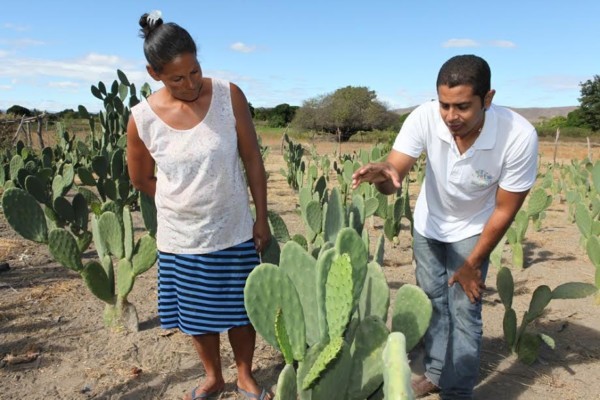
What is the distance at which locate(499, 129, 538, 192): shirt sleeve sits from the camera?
63.2 inches

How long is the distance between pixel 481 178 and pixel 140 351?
1.67m

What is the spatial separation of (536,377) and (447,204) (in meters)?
0.99

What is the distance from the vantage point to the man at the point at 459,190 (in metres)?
1.57

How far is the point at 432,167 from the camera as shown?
1822 mm

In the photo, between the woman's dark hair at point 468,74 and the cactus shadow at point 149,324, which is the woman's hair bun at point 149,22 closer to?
the woman's dark hair at point 468,74

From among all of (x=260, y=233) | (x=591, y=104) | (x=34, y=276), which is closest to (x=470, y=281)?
(x=260, y=233)

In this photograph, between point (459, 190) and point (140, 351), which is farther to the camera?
point (140, 351)

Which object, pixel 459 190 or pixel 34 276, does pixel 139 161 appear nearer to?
pixel 459 190

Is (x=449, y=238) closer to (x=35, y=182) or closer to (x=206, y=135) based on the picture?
(x=206, y=135)

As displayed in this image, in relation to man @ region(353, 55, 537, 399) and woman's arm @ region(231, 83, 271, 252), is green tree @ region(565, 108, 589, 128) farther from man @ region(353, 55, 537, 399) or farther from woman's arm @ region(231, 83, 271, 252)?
woman's arm @ region(231, 83, 271, 252)

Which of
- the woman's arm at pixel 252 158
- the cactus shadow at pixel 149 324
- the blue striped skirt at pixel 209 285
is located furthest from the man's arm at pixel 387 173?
the cactus shadow at pixel 149 324

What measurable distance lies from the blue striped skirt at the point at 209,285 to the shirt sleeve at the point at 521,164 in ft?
2.74

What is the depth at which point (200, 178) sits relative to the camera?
5.59 ft

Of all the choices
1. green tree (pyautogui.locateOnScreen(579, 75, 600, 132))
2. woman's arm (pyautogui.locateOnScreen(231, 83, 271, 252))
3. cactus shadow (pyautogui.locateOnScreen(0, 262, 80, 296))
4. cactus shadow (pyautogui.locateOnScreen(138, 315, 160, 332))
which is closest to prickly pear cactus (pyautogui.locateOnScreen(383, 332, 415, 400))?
woman's arm (pyautogui.locateOnScreen(231, 83, 271, 252))
